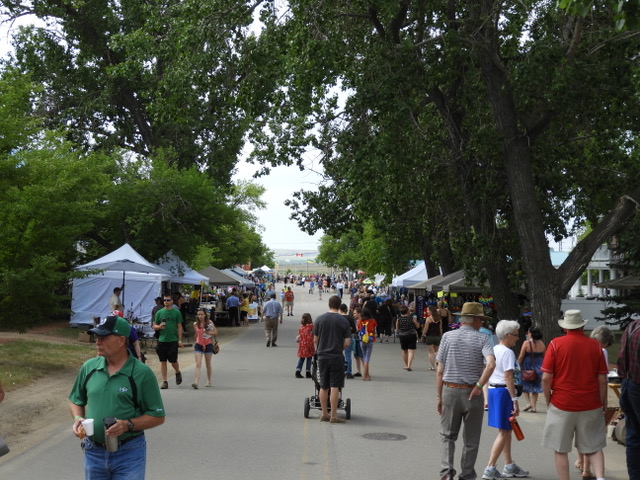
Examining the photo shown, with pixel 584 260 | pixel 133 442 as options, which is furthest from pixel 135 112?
pixel 133 442

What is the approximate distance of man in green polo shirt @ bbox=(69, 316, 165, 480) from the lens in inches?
192

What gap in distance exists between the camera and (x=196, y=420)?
1148cm

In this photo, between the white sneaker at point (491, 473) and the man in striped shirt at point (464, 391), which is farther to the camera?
the white sneaker at point (491, 473)

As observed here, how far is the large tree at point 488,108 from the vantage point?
16594 mm

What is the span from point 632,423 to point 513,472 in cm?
180

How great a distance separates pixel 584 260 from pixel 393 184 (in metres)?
4.60

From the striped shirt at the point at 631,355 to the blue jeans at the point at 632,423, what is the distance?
0.07 metres

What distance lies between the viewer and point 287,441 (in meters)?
9.94

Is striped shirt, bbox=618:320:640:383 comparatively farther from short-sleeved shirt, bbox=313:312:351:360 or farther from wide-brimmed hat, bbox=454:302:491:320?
short-sleeved shirt, bbox=313:312:351:360

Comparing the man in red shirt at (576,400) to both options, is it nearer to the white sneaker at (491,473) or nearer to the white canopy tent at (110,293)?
the white sneaker at (491,473)

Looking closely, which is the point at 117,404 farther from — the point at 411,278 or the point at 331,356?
the point at 411,278

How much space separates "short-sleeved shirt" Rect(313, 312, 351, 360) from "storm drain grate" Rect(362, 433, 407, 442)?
1.22m

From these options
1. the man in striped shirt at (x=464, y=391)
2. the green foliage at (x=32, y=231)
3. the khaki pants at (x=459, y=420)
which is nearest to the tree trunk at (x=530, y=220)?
the green foliage at (x=32, y=231)

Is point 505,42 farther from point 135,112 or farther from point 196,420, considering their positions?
point 135,112
